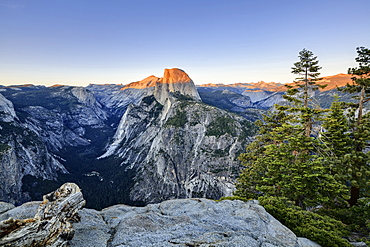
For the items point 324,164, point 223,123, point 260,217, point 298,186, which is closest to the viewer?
point 260,217

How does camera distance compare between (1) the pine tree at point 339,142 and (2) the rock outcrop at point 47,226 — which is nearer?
(2) the rock outcrop at point 47,226

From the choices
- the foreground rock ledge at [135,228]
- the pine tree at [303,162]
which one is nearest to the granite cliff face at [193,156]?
the pine tree at [303,162]

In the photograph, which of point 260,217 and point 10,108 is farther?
point 10,108

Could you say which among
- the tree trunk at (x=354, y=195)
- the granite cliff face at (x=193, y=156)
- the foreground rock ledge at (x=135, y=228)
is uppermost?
the foreground rock ledge at (x=135, y=228)

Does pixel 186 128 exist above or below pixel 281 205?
below

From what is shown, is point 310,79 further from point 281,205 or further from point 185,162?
point 185,162

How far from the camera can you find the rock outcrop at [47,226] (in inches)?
370

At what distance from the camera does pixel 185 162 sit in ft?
540

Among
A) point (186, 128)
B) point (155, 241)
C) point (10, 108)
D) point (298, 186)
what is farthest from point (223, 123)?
point (10, 108)

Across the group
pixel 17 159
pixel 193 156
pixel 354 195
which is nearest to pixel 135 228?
pixel 354 195

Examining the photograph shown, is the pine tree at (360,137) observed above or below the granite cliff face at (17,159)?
above

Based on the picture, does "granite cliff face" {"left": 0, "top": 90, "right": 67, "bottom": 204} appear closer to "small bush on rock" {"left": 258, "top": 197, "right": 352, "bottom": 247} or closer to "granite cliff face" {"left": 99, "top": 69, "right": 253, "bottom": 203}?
"granite cliff face" {"left": 99, "top": 69, "right": 253, "bottom": 203}

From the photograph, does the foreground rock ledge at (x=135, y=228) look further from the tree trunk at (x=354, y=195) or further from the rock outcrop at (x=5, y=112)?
the rock outcrop at (x=5, y=112)

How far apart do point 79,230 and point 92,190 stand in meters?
191
